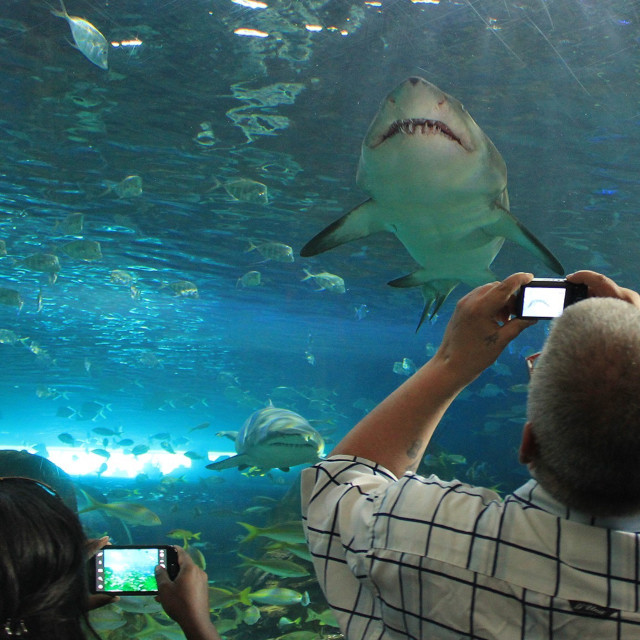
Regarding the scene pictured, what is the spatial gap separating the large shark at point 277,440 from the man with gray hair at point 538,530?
5.86 m

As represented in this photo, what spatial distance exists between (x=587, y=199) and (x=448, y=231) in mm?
8308

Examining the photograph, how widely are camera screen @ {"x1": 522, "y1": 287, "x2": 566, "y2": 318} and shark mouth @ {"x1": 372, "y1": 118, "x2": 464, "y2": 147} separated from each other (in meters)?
2.99

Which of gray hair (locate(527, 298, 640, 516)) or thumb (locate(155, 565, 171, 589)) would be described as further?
thumb (locate(155, 565, 171, 589))

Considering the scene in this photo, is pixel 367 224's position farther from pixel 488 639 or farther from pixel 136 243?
pixel 136 243

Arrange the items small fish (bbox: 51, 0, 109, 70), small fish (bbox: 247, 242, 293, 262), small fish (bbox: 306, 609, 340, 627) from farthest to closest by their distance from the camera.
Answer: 1. small fish (bbox: 247, 242, 293, 262)
2. small fish (bbox: 306, 609, 340, 627)
3. small fish (bbox: 51, 0, 109, 70)

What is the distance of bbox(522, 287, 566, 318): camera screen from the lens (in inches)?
55.3

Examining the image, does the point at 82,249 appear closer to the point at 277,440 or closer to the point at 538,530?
the point at 277,440

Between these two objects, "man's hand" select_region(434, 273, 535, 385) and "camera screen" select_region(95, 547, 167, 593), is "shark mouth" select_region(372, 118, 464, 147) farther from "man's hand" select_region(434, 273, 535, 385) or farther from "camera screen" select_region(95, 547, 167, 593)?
"camera screen" select_region(95, 547, 167, 593)

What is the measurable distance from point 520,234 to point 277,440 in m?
3.97

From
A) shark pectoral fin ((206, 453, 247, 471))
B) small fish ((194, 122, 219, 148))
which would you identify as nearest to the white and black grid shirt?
shark pectoral fin ((206, 453, 247, 471))

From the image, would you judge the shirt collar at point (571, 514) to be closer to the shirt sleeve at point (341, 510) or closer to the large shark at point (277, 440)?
the shirt sleeve at point (341, 510)

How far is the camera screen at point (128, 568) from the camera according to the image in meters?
1.68

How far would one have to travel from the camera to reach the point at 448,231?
565cm

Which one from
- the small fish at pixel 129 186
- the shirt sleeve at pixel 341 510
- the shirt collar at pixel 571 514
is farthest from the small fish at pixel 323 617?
the small fish at pixel 129 186
